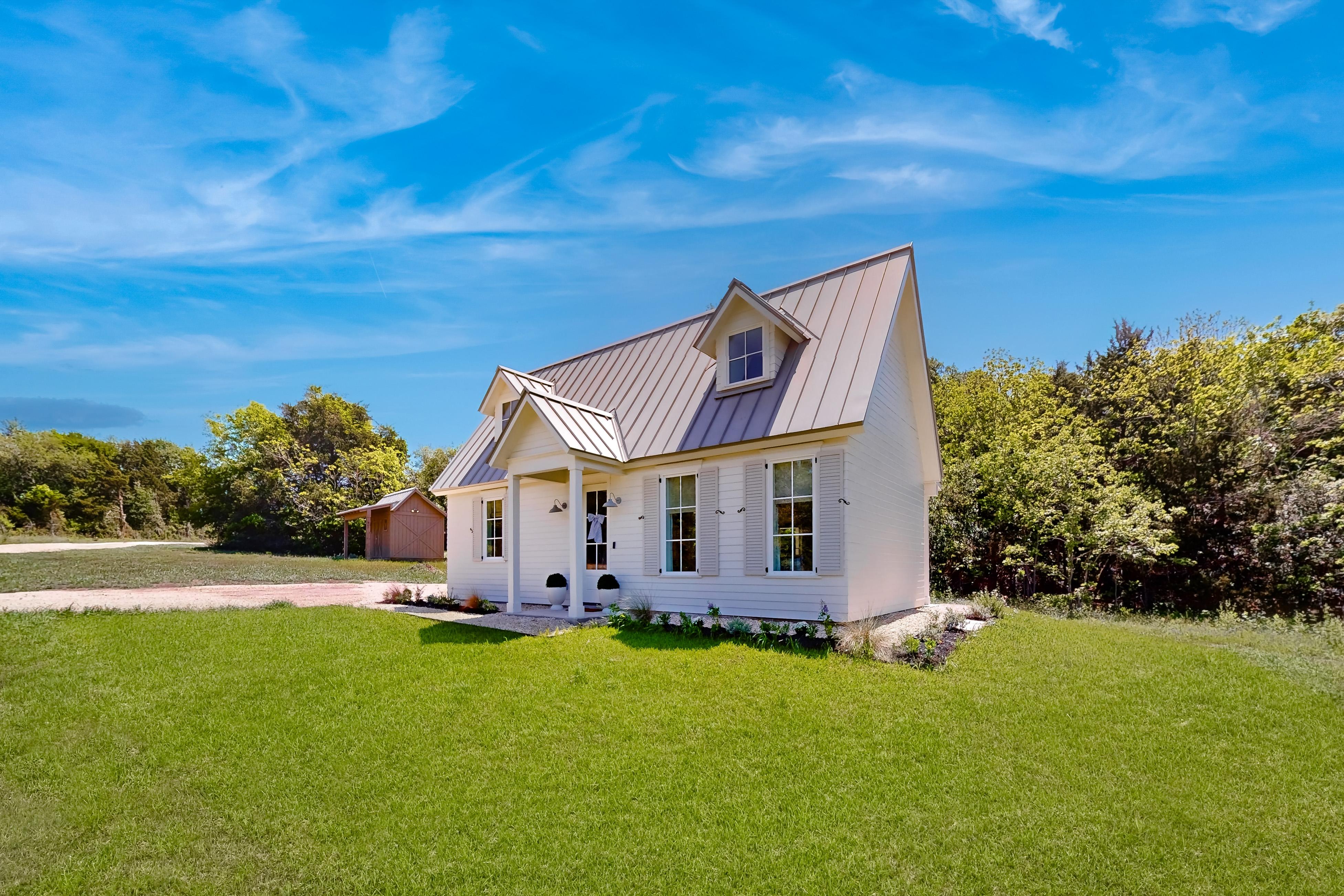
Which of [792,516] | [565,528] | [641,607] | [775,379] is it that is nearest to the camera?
[792,516]

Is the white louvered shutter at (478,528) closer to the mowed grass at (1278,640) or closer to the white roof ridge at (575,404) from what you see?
the white roof ridge at (575,404)

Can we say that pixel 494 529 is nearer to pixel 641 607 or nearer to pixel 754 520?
pixel 641 607

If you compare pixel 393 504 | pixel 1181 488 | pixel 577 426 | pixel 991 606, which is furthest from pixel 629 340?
pixel 393 504

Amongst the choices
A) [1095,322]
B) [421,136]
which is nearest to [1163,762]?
[421,136]

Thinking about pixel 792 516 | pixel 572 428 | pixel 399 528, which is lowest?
pixel 399 528

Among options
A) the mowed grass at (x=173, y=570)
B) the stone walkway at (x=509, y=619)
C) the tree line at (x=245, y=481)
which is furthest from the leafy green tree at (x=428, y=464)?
the stone walkway at (x=509, y=619)

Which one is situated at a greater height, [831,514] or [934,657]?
[831,514]

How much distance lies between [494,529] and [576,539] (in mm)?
4423

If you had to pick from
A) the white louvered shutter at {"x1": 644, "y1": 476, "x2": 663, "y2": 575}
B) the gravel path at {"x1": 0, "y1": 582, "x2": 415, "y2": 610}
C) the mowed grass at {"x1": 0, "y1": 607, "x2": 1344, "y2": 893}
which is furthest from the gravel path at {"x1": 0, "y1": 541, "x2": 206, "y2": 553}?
the white louvered shutter at {"x1": 644, "y1": 476, "x2": 663, "y2": 575}

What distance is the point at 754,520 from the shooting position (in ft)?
34.8

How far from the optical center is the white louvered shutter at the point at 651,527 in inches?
470

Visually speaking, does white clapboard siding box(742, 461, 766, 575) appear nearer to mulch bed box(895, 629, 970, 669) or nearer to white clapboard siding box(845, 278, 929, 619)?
white clapboard siding box(845, 278, 929, 619)

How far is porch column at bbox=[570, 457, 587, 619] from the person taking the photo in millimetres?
11688

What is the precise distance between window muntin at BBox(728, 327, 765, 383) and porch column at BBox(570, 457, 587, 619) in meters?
3.50
